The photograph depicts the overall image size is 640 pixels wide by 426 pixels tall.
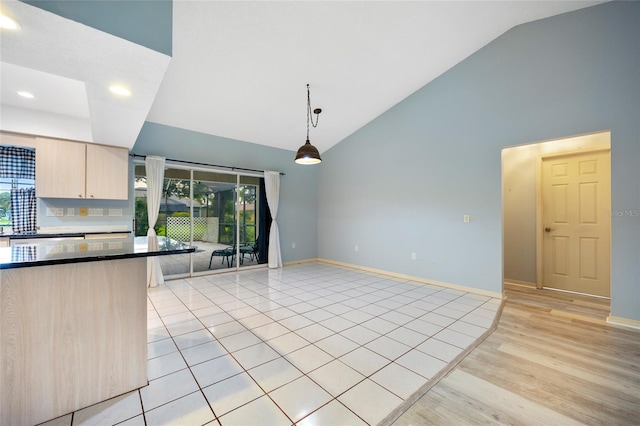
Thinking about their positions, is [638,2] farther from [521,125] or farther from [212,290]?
[212,290]

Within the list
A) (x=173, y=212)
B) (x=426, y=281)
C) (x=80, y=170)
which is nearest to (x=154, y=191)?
(x=173, y=212)

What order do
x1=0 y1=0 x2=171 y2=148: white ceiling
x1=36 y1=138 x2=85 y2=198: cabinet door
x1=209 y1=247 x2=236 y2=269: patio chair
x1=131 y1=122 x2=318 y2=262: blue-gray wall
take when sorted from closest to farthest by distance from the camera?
x1=0 y1=0 x2=171 y2=148: white ceiling < x1=36 y1=138 x2=85 y2=198: cabinet door < x1=131 y1=122 x2=318 y2=262: blue-gray wall < x1=209 y1=247 x2=236 y2=269: patio chair

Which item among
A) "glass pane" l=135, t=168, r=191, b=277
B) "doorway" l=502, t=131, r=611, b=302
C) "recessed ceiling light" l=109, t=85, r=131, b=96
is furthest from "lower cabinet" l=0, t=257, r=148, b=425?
"doorway" l=502, t=131, r=611, b=302

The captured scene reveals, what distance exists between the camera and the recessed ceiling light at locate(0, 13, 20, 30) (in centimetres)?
136

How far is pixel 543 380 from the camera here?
6.30 feet

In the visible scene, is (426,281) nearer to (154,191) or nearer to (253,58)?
(253,58)

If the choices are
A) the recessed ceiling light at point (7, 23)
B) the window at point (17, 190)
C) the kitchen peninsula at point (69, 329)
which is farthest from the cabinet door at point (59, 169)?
the recessed ceiling light at point (7, 23)

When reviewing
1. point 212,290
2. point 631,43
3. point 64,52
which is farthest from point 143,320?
point 631,43

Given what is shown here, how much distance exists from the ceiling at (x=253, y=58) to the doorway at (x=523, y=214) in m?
1.97

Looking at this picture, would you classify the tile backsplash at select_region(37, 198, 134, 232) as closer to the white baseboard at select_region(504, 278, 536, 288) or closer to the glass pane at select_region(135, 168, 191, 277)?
the glass pane at select_region(135, 168, 191, 277)

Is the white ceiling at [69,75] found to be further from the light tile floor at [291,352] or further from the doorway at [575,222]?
the doorway at [575,222]

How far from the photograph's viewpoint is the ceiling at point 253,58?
176 centimetres

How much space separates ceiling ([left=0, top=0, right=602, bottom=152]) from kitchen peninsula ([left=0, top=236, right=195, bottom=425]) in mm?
1319

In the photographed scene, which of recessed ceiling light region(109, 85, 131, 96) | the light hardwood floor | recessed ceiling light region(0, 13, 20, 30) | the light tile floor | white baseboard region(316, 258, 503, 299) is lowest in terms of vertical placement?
the light hardwood floor
